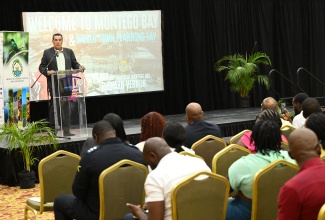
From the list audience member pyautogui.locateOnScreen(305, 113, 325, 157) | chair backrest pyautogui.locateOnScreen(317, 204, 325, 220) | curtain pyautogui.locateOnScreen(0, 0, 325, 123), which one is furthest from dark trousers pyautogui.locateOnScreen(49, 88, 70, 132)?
chair backrest pyautogui.locateOnScreen(317, 204, 325, 220)

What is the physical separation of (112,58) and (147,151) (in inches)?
346

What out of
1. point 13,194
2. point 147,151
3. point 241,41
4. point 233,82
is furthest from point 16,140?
point 241,41

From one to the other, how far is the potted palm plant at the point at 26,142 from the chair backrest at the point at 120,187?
3783 mm

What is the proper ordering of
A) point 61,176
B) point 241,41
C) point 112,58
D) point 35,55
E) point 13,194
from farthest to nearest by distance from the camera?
1. point 241,41
2. point 112,58
3. point 35,55
4. point 13,194
5. point 61,176

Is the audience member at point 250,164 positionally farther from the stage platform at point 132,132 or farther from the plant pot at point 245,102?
the plant pot at point 245,102

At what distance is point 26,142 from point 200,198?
4.70 metres

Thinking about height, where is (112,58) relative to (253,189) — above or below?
above

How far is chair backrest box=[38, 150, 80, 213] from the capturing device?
17.2 feet

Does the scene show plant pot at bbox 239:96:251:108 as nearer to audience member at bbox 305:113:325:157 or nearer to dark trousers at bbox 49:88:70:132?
dark trousers at bbox 49:88:70:132

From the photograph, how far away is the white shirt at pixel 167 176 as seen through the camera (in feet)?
12.5

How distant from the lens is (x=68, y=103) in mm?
8734

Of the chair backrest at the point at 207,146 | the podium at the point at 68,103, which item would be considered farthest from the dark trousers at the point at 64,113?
the chair backrest at the point at 207,146

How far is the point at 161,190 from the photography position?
3.85 m

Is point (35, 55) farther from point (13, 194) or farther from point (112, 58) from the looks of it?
point (13, 194)
